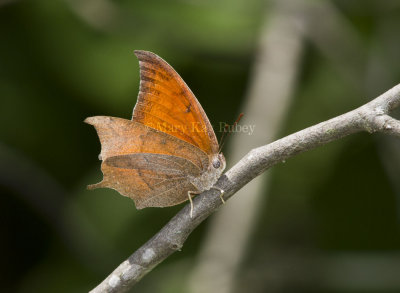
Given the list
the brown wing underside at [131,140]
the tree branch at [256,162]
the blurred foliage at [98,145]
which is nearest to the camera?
the tree branch at [256,162]

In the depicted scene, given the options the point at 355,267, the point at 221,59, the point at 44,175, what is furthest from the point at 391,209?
the point at 44,175

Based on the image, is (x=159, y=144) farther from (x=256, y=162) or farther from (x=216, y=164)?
(x=256, y=162)

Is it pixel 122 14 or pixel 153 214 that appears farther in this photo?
pixel 122 14

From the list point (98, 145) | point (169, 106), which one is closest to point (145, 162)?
point (169, 106)

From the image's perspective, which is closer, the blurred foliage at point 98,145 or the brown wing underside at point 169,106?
the brown wing underside at point 169,106

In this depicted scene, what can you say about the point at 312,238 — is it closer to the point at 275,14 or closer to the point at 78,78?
the point at 275,14

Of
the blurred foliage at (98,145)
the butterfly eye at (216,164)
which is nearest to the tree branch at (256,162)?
the butterfly eye at (216,164)

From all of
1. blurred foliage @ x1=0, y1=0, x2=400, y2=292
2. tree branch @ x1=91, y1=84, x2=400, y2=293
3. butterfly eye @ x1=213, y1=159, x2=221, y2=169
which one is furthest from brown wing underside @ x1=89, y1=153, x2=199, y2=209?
blurred foliage @ x1=0, y1=0, x2=400, y2=292

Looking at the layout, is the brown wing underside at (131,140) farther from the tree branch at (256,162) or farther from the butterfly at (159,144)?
the tree branch at (256,162)
